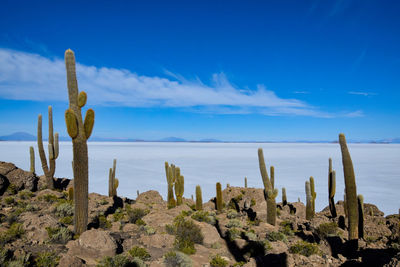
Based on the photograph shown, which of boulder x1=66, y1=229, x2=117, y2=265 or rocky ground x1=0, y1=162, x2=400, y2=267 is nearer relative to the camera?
rocky ground x1=0, y1=162, x2=400, y2=267

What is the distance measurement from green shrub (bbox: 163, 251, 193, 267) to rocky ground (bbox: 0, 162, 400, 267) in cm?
3

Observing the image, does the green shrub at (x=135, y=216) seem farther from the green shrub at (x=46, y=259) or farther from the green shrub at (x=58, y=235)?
the green shrub at (x=46, y=259)

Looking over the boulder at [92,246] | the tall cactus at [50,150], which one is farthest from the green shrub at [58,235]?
the tall cactus at [50,150]

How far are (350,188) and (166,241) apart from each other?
23.9 feet

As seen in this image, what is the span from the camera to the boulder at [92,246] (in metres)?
8.02

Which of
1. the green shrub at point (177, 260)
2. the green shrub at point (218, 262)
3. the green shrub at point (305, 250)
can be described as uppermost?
the green shrub at point (177, 260)

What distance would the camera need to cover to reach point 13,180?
17.4m

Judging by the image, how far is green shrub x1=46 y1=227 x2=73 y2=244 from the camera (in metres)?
8.70

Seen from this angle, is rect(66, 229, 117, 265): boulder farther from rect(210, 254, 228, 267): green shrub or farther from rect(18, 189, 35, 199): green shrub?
rect(18, 189, 35, 199): green shrub

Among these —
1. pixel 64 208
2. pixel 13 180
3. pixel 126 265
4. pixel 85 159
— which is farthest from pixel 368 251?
pixel 13 180

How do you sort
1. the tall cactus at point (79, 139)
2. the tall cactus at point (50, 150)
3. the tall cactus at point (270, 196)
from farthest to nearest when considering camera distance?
the tall cactus at point (50, 150), the tall cactus at point (270, 196), the tall cactus at point (79, 139)

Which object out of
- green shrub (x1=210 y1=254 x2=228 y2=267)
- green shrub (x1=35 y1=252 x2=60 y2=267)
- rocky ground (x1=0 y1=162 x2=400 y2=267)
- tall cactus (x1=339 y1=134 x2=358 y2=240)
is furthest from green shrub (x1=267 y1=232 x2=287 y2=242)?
green shrub (x1=35 y1=252 x2=60 y2=267)

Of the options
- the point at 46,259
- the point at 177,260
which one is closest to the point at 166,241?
the point at 177,260

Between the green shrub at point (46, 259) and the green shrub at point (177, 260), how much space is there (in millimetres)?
3007
